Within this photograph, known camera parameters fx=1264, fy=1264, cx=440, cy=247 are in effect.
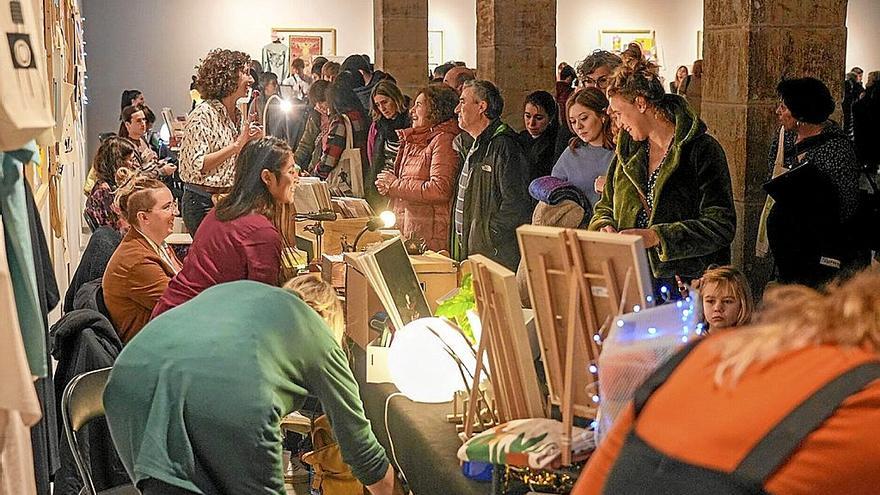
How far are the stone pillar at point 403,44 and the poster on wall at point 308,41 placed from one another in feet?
16.6

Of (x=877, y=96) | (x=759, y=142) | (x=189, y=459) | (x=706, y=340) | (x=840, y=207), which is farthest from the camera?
(x=877, y=96)

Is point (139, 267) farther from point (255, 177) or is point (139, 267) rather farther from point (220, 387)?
point (220, 387)

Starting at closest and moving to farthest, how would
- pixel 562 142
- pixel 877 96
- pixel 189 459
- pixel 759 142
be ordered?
1. pixel 189 459
2. pixel 759 142
3. pixel 562 142
4. pixel 877 96

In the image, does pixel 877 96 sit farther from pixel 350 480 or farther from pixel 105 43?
pixel 105 43

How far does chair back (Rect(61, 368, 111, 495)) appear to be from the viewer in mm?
3277

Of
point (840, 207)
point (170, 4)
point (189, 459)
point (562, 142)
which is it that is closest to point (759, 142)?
point (840, 207)

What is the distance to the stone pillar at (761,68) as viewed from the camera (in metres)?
5.02

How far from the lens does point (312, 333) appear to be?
285cm

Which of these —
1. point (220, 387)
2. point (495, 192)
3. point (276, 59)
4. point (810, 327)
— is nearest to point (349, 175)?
point (495, 192)

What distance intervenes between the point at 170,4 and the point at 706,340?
15.7 meters

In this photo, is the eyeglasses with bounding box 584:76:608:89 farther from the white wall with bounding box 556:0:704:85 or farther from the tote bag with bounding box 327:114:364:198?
the white wall with bounding box 556:0:704:85

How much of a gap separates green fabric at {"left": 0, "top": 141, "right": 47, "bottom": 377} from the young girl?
213 cm

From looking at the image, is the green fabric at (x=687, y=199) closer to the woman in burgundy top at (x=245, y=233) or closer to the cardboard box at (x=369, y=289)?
the cardboard box at (x=369, y=289)

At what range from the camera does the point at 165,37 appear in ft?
53.8
